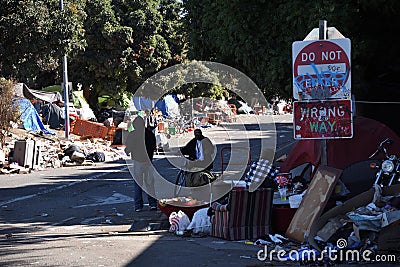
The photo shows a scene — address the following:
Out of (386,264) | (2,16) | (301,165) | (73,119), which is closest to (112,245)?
(386,264)

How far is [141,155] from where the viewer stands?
13211 mm

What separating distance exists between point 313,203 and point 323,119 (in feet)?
4.19

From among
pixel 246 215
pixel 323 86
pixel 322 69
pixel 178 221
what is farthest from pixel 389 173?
pixel 178 221

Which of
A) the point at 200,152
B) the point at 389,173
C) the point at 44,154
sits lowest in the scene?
the point at 44,154

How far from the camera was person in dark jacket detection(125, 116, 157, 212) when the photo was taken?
43.1 feet

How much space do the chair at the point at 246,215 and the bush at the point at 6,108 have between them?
53.9 ft

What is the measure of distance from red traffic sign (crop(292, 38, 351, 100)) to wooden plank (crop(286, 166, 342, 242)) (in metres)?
1.19

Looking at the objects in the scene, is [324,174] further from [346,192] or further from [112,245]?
[112,245]

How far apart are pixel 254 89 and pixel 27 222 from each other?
7905 millimetres

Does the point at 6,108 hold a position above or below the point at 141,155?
above

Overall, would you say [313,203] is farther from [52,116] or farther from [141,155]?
[52,116]

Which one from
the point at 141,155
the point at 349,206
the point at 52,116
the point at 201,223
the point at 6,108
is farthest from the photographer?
the point at 52,116

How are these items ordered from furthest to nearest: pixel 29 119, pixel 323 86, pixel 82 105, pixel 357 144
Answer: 1. pixel 82 105
2. pixel 29 119
3. pixel 357 144
4. pixel 323 86

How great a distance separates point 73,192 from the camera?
648 inches
